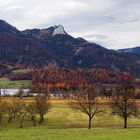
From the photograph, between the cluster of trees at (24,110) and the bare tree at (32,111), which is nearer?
the bare tree at (32,111)

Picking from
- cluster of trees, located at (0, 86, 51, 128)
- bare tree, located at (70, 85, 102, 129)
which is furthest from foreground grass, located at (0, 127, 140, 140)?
cluster of trees, located at (0, 86, 51, 128)

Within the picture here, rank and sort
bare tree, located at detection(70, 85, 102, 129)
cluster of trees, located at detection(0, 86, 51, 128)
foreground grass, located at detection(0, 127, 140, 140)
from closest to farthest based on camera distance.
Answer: foreground grass, located at detection(0, 127, 140, 140) < bare tree, located at detection(70, 85, 102, 129) < cluster of trees, located at detection(0, 86, 51, 128)

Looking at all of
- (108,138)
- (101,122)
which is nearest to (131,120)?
(101,122)

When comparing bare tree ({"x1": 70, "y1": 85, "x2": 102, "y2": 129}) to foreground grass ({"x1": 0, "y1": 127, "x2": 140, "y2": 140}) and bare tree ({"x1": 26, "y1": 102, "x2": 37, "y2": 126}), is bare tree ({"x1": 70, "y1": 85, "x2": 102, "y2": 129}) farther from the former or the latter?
foreground grass ({"x1": 0, "y1": 127, "x2": 140, "y2": 140})

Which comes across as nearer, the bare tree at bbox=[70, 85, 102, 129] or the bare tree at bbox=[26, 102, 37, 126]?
the bare tree at bbox=[70, 85, 102, 129]

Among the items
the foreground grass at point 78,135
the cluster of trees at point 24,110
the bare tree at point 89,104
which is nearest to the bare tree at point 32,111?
the cluster of trees at point 24,110

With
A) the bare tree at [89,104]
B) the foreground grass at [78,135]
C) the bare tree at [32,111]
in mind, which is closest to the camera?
the foreground grass at [78,135]

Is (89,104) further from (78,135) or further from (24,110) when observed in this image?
(78,135)

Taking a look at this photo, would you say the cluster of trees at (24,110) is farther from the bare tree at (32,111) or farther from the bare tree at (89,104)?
the bare tree at (89,104)

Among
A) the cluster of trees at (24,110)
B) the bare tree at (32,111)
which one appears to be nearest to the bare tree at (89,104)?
the cluster of trees at (24,110)

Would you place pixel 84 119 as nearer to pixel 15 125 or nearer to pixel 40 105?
pixel 40 105

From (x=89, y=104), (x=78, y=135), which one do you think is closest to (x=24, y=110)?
(x=89, y=104)

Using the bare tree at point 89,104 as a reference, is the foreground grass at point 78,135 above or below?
below

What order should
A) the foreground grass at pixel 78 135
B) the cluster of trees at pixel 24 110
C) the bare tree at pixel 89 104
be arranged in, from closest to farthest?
1. the foreground grass at pixel 78 135
2. the bare tree at pixel 89 104
3. the cluster of trees at pixel 24 110
